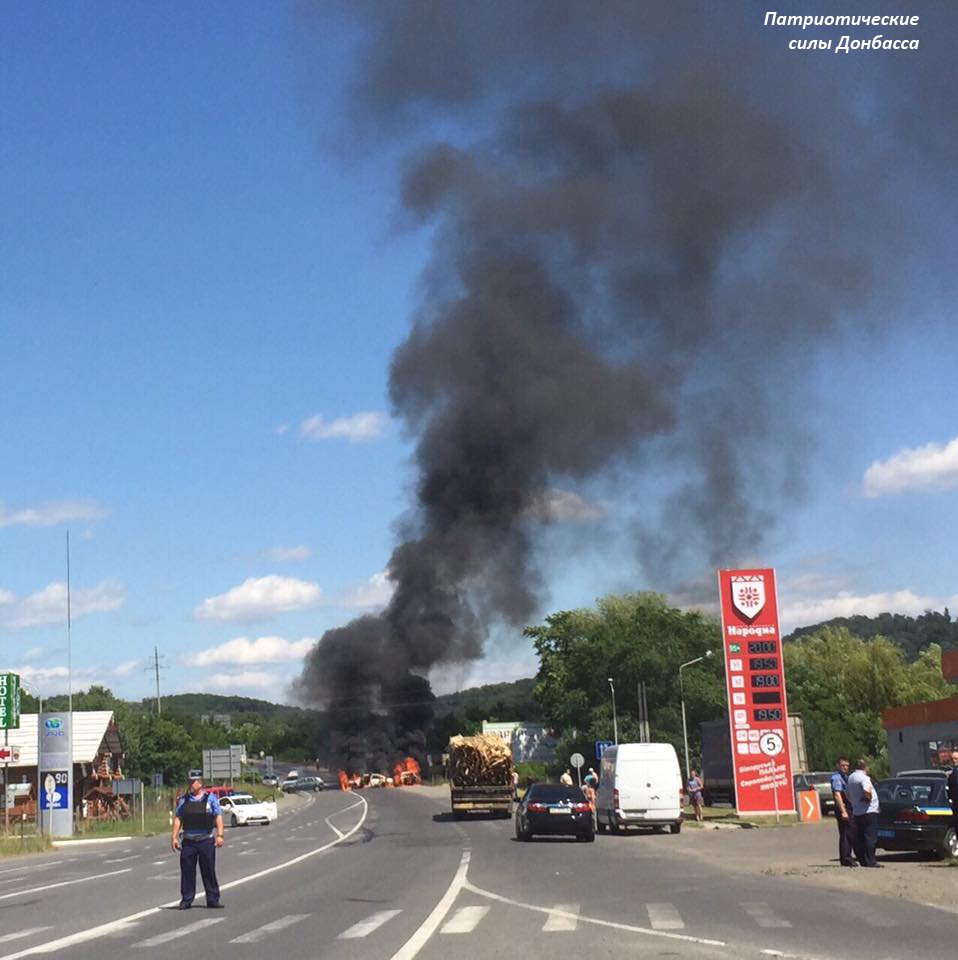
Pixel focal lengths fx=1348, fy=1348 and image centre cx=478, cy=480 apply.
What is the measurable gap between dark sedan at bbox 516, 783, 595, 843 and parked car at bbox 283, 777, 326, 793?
85140mm

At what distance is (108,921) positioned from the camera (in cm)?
1678

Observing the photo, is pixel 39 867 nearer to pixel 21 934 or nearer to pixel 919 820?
pixel 21 934

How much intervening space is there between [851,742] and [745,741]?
51.9 m

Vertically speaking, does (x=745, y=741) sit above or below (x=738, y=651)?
below

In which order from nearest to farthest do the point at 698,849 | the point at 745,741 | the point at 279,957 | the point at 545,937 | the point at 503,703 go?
the point at 279,957 → the point at 545,937 → the point at 698,849 → the point at 745,741 → the point at 503,703

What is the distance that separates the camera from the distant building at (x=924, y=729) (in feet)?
182

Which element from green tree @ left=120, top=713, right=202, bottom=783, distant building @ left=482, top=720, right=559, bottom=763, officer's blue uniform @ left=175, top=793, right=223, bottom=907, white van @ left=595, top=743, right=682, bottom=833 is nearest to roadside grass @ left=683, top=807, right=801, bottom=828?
white van @ left=595, top=743, right=682, bottom=833

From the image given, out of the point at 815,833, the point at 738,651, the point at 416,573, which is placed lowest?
the point at 815,833

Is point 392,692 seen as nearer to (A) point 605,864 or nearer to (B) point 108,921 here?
(A) point 605,864

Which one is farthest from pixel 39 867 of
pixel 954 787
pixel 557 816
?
pixel 954 787

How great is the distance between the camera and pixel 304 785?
11844cm

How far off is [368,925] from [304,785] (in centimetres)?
10682

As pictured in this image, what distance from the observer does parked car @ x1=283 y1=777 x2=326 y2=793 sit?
4614 inches

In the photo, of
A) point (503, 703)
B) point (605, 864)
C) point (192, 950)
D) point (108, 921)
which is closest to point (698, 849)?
point (605, 864)
